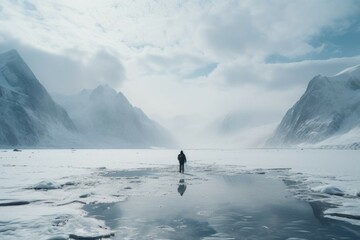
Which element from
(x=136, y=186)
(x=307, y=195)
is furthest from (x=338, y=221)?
(x=136, y=186)

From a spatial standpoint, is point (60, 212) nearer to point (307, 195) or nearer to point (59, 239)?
point (59, 239)

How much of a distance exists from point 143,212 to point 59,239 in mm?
5833

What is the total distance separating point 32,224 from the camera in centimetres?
1479

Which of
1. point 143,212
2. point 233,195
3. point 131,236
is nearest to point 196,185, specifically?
point 233,195

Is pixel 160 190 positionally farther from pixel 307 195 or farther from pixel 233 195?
pixel 307 195

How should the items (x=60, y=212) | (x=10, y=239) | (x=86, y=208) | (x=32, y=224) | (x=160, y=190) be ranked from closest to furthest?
1. (x=10, y=239)
2. (x=32, y=224)
3. (x=60, y=212)
4. (x=86, y=208)
5. (x=160, y=190)

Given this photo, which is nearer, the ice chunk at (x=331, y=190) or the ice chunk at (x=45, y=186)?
the ice chunk at (x=331, y=190)

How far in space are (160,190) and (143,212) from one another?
882 centimetres

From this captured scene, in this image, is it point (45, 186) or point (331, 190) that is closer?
point (331, 190)

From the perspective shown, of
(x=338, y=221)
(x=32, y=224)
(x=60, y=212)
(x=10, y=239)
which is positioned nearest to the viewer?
(x=10, y=239)

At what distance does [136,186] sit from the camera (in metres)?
29.0

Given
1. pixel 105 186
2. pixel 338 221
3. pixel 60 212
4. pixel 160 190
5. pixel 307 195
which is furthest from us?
pixel 105 186

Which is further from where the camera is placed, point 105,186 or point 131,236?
point 105,186

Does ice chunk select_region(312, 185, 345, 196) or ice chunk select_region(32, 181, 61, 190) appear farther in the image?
ice chunk select_region(32, 181, 61, 190)
